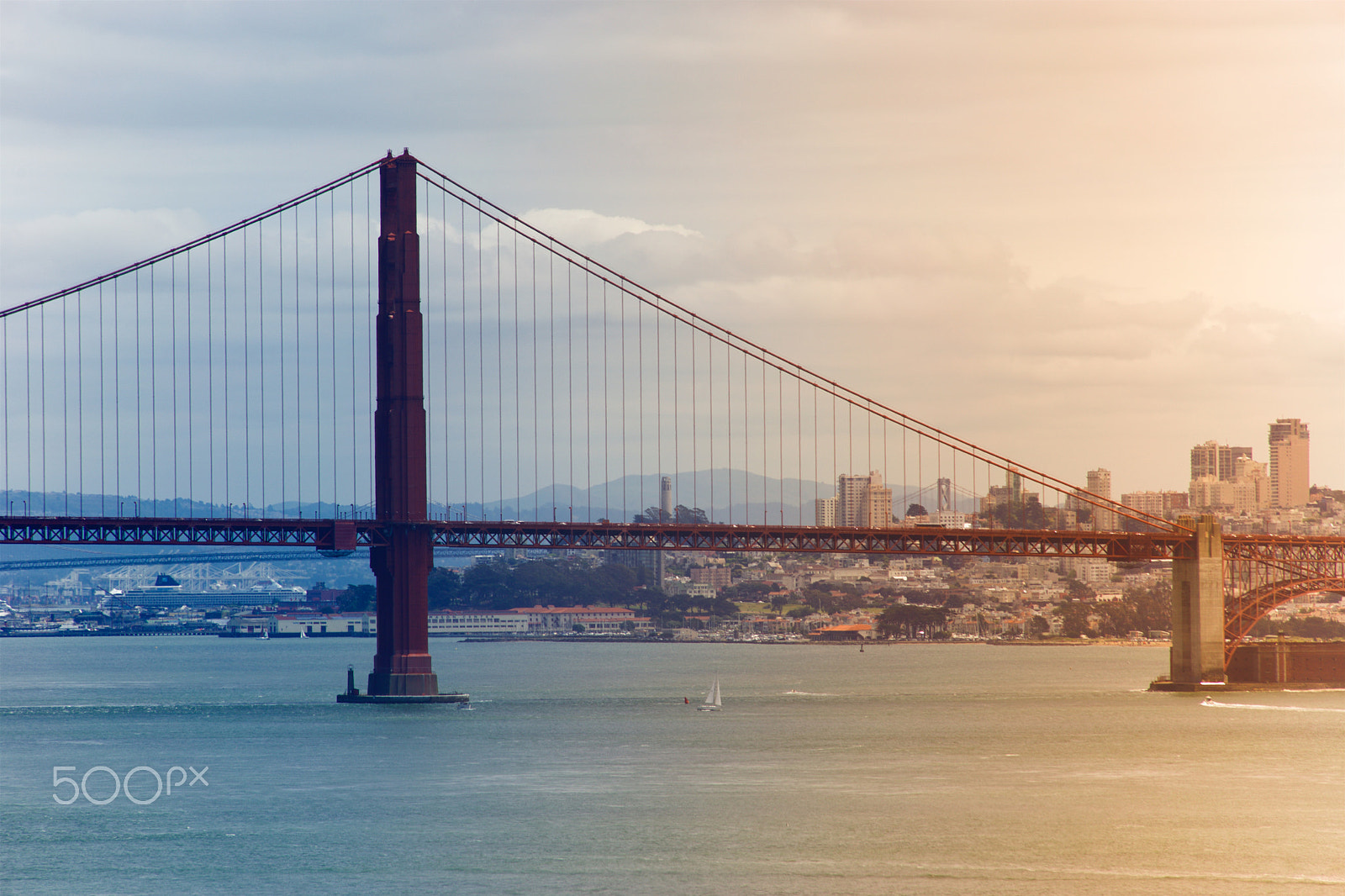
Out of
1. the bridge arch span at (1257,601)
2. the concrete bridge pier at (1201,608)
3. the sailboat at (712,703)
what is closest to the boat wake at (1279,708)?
the concrete bridge pier at (1201,608)

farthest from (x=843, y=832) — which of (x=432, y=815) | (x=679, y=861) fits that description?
(x=432, y=815)

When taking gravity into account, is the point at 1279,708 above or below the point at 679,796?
below

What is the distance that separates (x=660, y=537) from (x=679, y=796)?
3063 centimetres

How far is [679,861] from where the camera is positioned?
1783 inches

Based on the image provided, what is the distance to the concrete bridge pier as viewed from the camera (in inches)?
3595

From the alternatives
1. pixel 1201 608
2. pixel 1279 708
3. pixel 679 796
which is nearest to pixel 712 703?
pixel 1201 608

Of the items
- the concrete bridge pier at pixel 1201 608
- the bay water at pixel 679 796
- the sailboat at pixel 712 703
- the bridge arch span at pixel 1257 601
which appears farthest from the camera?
the bridge arch span at pixel 1257 601

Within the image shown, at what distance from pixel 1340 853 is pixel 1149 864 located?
5.29 metres

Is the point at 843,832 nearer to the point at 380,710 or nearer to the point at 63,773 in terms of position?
the point at 63,773

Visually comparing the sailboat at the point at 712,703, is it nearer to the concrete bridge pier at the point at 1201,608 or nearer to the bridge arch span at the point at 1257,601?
the concrete bridge pier at the point at 1201,608

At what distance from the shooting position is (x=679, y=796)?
5562cm

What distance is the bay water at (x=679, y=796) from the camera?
1740 inches

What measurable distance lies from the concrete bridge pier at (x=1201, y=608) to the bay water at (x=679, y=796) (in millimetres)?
1860

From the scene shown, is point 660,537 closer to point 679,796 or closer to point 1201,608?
point 1201,608
